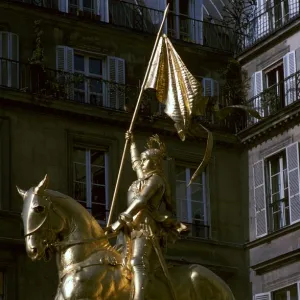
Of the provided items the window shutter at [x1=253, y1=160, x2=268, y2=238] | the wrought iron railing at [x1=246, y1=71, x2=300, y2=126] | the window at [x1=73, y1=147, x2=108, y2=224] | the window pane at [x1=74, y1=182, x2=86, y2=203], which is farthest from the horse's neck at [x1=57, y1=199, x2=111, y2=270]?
the window shutter at [x1=253, y1=160, x2=268, y2=238]

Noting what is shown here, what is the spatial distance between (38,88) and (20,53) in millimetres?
1123

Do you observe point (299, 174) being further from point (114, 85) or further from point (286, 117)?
point (114, 85)

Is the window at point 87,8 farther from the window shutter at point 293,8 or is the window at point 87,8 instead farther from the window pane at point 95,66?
the window shutter at point 293,8

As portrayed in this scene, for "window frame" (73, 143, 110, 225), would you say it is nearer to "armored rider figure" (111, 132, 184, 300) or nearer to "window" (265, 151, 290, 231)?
"window" (265, 151, 290, 231)

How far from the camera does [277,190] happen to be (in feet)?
150

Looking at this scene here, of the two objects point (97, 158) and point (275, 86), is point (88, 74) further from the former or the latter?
point (275, 86)

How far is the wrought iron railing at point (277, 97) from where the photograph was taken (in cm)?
4578

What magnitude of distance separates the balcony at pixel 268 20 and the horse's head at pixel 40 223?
22.6 m

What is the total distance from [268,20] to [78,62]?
5439 mm

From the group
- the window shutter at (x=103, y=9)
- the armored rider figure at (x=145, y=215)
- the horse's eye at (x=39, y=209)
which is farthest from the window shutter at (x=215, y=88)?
the horse's eye at (x=39, y=209)

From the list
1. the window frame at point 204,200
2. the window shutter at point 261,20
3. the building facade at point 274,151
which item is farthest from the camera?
the window shutter at point 261,20

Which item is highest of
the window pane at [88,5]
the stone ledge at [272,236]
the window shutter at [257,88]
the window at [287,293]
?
the window pane at [88,5]

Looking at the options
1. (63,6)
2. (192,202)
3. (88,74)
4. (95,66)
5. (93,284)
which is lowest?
(93,284)

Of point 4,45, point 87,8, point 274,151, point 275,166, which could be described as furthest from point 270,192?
point 4,45
